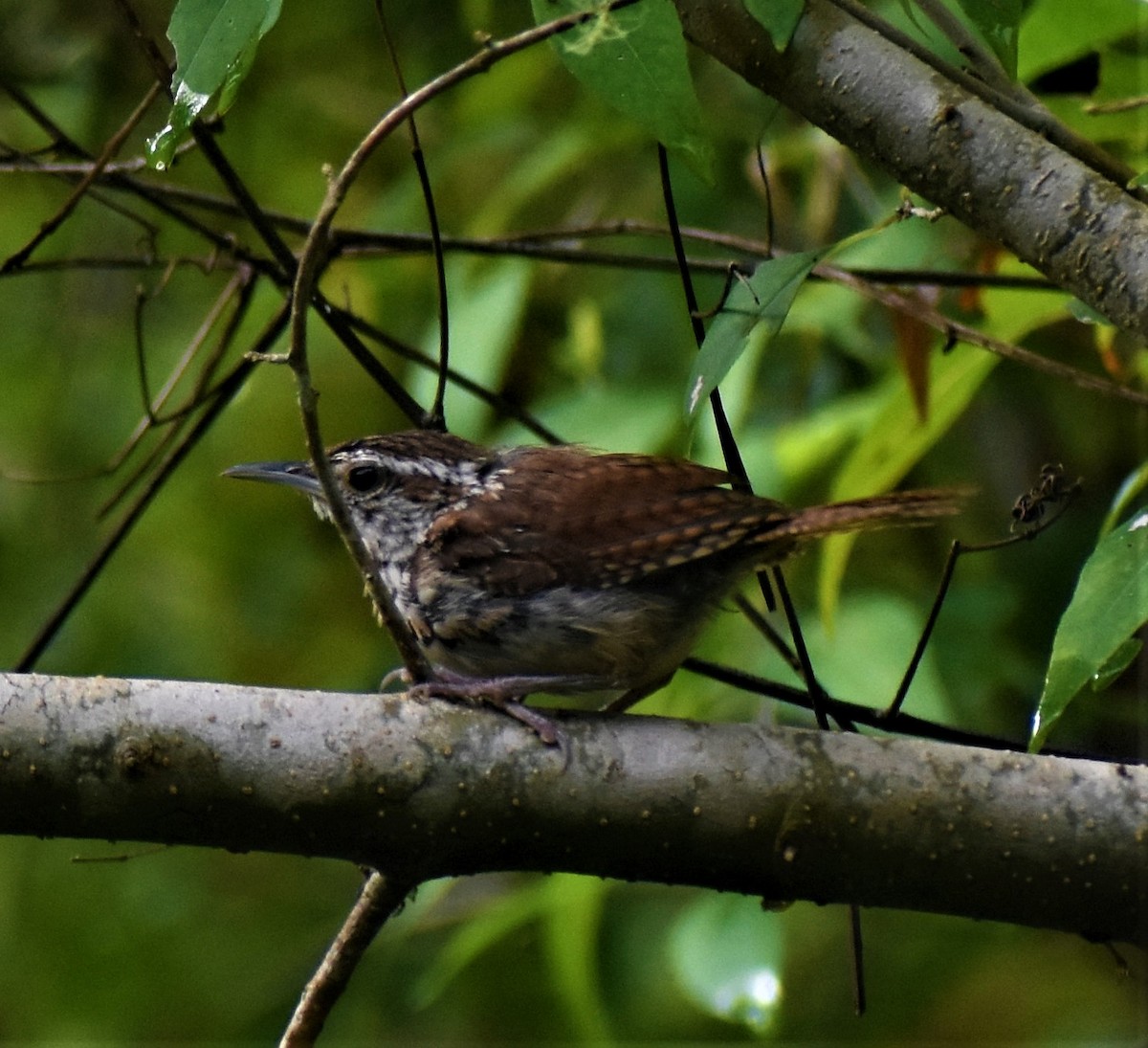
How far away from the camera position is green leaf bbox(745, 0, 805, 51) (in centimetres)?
178

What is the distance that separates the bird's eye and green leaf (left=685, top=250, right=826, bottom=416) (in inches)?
45.3

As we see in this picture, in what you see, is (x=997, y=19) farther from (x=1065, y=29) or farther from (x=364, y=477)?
(x=364, y=477)

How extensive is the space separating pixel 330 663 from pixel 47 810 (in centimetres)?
260

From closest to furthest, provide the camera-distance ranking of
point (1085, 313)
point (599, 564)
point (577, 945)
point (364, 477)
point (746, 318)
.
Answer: point (746, 318) → point (1085, 313) → point (599, 564) → point (364, 477) → point (577, 945)

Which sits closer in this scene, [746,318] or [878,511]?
[746,318]

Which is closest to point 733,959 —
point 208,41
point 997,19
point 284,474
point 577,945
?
point 577,945

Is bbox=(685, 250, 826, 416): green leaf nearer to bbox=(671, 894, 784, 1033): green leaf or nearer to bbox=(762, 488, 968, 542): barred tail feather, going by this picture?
bbox=(762, 488, 968, 542): barred tail feather

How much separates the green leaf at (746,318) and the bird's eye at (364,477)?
45.3 inches

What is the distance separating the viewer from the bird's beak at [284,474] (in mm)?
2850

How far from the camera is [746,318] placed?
6.45 ft

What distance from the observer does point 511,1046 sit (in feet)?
14.7

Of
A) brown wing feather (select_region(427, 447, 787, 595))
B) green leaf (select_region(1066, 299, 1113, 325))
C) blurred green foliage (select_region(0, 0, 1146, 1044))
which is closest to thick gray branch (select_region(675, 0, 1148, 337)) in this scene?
green leaf (select_region(1066, 299, 1113, 325))

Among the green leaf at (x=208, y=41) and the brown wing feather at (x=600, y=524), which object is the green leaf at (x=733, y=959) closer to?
the brown wing feather at (x=600, y=524)

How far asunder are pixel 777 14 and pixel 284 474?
1.45 meters
